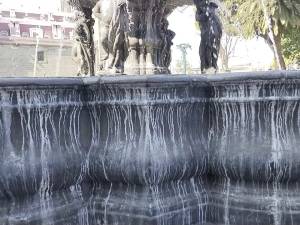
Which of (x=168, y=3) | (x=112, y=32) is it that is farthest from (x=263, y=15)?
(x=112, y=32)

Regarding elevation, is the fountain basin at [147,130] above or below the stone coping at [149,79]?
below

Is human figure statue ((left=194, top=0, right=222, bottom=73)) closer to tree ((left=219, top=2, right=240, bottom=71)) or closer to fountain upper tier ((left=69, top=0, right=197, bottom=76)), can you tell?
fountain upper tier ((left=69, top=0, right=197, bottom=76))

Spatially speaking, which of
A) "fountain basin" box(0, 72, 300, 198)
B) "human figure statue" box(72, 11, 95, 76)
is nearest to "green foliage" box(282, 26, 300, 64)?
"human figure statue" box(72, 11, 95, 76)

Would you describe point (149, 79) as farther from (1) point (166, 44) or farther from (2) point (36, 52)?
(2) point (36, 52)

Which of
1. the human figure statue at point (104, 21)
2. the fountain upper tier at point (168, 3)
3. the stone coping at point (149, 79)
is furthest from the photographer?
the fountain upper tier at point (168, 3)

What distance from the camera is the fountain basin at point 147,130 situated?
364 centimetres

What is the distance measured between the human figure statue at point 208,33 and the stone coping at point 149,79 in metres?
2.13

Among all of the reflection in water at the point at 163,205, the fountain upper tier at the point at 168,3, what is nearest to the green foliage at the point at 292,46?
the fountain upper tier at the point at 168,3

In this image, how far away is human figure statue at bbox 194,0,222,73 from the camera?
5918 mm

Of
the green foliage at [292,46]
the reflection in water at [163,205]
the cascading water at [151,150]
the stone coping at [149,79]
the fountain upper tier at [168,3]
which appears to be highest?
the green foliage at [292,46]

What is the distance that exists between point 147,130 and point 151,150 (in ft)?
0.53

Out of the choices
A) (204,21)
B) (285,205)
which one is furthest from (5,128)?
(204,21)

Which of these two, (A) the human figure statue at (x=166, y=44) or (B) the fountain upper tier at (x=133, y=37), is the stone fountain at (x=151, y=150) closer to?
(B) the fountain upper tier at (x=133, y=37)

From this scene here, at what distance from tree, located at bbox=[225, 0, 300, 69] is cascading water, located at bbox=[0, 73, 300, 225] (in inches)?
669
